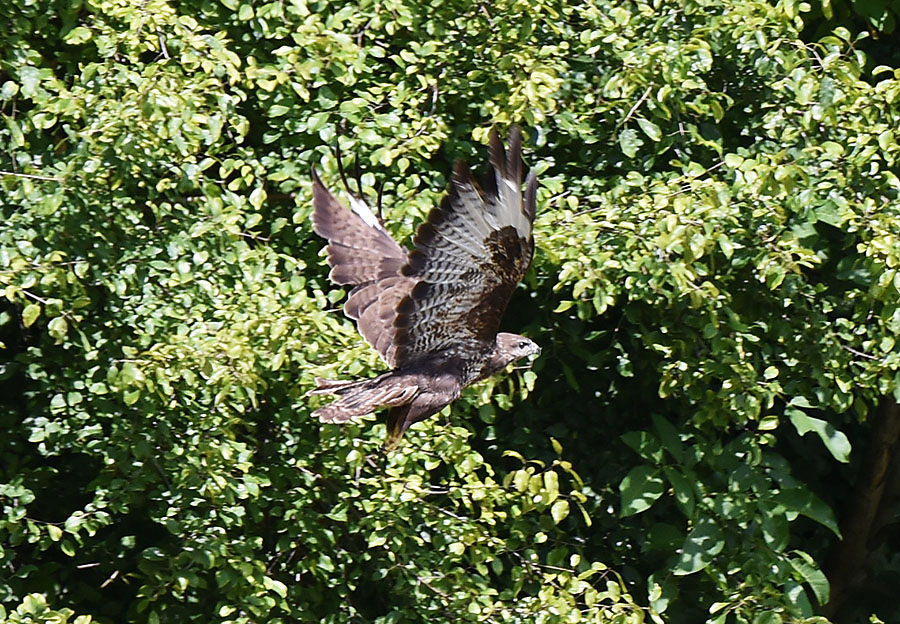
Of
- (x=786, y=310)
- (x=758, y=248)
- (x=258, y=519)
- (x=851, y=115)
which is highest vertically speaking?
(x=851, y=115)

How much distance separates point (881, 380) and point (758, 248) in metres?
0.63

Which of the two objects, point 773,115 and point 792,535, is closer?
point 773,115

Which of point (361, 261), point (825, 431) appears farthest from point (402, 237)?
point (825, 431)

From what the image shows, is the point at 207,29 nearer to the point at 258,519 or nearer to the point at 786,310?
the point at 258,519

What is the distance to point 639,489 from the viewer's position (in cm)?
446

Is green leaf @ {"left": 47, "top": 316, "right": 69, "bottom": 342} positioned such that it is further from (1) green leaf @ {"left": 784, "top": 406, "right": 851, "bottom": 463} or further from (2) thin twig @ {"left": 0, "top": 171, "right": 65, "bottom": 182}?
(1) green leaf @ {"left": 784, "top": 406, "right": 851, "bottom": 463}

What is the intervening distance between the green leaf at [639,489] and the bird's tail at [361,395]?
1.12 metres

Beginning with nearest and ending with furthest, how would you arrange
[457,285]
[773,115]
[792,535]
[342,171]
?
[457,285]
[342,171]
[773,115]
[792,535]

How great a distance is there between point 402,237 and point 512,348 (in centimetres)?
47

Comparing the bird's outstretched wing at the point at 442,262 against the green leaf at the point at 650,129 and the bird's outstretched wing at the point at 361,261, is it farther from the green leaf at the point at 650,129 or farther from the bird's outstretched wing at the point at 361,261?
the green leaf at the point at 650,129

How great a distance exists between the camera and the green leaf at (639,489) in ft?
14.6

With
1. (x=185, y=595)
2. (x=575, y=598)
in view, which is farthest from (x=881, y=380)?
(x=185, y=595)

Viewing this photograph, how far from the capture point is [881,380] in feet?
14.0

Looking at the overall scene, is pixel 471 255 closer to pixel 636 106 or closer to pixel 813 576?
pixel 636 106
